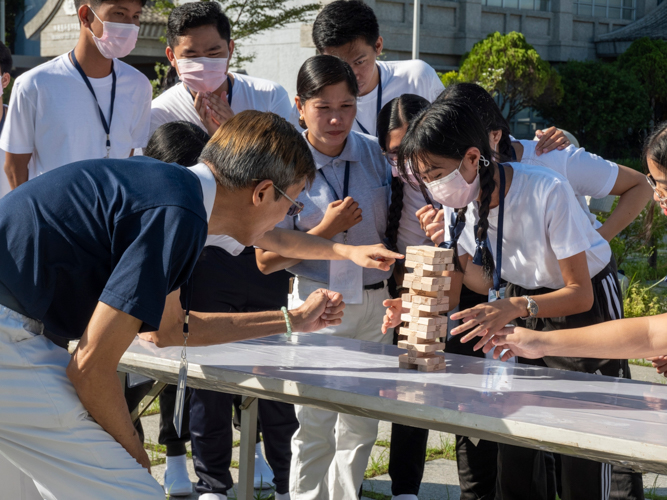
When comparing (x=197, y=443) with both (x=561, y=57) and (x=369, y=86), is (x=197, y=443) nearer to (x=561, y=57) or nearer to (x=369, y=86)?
(x=369, y=86)

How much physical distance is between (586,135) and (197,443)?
808 inches

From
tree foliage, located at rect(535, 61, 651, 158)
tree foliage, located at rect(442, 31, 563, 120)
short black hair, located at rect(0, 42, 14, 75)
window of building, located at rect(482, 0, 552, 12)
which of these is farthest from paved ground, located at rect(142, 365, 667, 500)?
window of building, located at rect(482, 0, 552, 12)

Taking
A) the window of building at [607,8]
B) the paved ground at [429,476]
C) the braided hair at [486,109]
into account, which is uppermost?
the window of building at [607,8]

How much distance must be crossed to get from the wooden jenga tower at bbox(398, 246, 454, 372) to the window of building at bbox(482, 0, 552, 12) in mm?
21360

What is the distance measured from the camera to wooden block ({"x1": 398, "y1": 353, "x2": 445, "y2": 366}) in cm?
271

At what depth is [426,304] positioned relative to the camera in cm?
269

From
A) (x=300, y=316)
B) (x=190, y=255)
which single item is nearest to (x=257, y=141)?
(x=190, y=255)

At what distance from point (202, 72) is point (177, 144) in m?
1.12

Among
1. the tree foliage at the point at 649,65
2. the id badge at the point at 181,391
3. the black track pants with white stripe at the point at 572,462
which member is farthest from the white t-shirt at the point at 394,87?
the tree foliage at the point at 649,65

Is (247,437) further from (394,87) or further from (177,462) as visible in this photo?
(394,87)

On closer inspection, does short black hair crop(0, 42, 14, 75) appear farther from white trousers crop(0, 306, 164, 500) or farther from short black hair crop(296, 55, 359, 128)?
white trousers crop(0, 306, 164, 500)

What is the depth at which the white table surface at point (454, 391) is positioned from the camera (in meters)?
2.04

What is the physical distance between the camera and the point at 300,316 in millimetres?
→ 2863

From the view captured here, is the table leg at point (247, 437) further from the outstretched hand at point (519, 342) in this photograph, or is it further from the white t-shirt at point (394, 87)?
the white t-shirt at point (394, 87)
